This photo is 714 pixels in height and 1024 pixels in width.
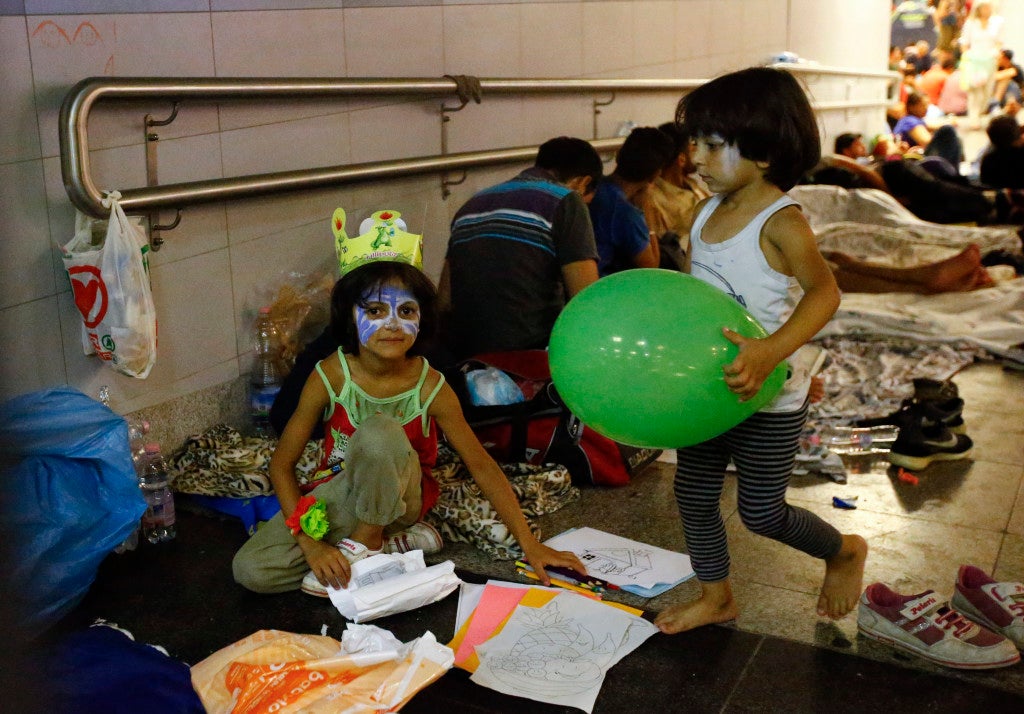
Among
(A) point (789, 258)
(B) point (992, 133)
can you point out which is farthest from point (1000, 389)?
(B) point (992, 133)

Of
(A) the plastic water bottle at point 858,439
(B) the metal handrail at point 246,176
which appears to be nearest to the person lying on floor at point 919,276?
(B) the metal handrail at point 246,176

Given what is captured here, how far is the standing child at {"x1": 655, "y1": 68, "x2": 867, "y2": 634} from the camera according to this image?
2281 millimetres

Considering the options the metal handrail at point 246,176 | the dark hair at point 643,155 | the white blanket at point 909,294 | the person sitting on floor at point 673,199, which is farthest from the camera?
the person sitting on floor at point 673,199

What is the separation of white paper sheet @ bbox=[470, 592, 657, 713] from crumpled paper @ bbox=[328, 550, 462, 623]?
22 cm

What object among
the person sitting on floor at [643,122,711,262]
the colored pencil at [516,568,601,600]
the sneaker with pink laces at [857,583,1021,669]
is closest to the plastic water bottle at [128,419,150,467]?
the colored pencil at [516,568,601,600]

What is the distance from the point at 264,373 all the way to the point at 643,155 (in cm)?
194

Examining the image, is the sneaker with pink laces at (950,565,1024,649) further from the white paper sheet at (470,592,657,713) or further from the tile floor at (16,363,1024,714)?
the white paper sheet at (470,592,657,713)

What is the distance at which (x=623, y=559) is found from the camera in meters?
3.08

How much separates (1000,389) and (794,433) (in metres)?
2.63

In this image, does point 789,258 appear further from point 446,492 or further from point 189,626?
→ point 189,626

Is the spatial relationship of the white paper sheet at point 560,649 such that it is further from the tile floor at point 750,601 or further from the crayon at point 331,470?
the crayon at point 331,470

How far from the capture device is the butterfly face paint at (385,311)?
2.90m

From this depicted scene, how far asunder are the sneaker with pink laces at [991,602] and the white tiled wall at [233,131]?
2306 mm

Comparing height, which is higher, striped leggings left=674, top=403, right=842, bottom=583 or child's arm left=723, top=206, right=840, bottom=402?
child's arm left=723, top=206, right=840, bottom=402
